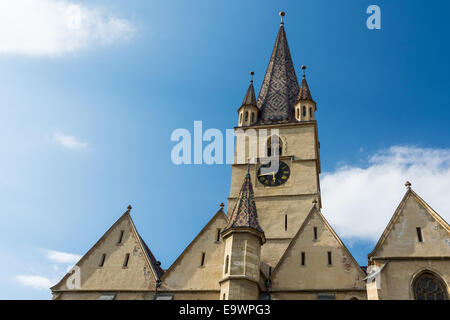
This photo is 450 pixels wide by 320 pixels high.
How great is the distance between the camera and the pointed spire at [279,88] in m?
31.5

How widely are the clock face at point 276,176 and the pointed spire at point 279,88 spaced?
197 inches

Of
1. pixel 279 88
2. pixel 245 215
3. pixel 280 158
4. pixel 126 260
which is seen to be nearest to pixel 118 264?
pixel 126 260

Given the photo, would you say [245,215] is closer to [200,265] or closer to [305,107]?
[200,265]

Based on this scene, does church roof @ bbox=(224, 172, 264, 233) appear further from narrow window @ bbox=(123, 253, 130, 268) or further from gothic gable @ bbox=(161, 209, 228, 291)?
narrow window @ bbox=(123, 253, 130, 268)

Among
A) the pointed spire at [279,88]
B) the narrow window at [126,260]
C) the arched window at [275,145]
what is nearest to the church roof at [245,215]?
the narrow window at [126,260]

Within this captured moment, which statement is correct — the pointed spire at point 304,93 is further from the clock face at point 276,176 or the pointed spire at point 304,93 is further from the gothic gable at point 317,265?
the gothic gable at point 317,265

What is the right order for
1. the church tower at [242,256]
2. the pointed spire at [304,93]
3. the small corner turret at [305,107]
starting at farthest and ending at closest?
1. the pointed spire at [304,93]
2. the small corner turret at [305,107]
3. the church tower at [242,256]

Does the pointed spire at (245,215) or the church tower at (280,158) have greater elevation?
the church tower at (280,158)

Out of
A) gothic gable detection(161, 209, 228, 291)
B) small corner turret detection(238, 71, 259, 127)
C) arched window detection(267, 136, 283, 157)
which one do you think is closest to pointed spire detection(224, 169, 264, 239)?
gothic gable detection(161, 209, 228, 291)

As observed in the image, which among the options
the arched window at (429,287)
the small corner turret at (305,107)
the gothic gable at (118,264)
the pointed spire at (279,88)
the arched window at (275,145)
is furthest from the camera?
Answer: the pointed spire at (279,88)

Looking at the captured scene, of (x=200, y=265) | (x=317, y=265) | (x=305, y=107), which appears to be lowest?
(x=317, y=265)

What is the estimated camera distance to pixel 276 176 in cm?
2656

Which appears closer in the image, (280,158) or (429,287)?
(429,287)

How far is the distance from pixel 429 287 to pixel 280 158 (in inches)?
537
